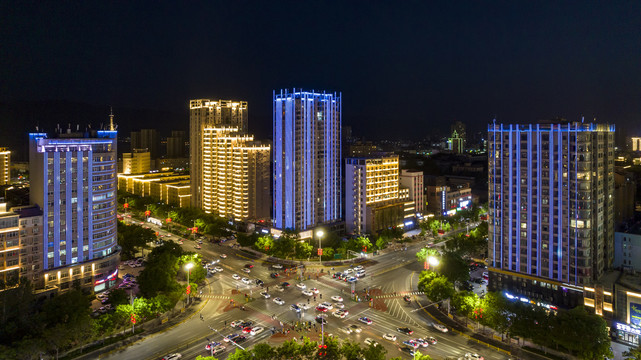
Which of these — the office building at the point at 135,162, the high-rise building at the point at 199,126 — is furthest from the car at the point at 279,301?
the office building at the point at 135,162

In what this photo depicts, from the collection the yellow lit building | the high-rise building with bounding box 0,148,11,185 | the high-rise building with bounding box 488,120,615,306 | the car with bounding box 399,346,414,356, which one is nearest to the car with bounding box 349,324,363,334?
the car with bounding box 399,346,414,356

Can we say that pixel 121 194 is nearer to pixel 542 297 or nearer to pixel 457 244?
pixel 457 244

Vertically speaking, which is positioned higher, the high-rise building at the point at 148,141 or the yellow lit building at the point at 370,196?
the high-rise building at the point at 148,141

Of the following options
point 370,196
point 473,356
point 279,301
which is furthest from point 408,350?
point 370,196

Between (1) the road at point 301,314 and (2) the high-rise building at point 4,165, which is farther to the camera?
(2) the high-rise building at point 4,165

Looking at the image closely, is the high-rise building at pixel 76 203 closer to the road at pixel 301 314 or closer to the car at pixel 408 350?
the road at pixel 301 314

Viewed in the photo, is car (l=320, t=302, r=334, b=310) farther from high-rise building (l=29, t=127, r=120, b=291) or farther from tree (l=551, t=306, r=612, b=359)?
high-rise building (l=29, t=127, r=120, b=291)
